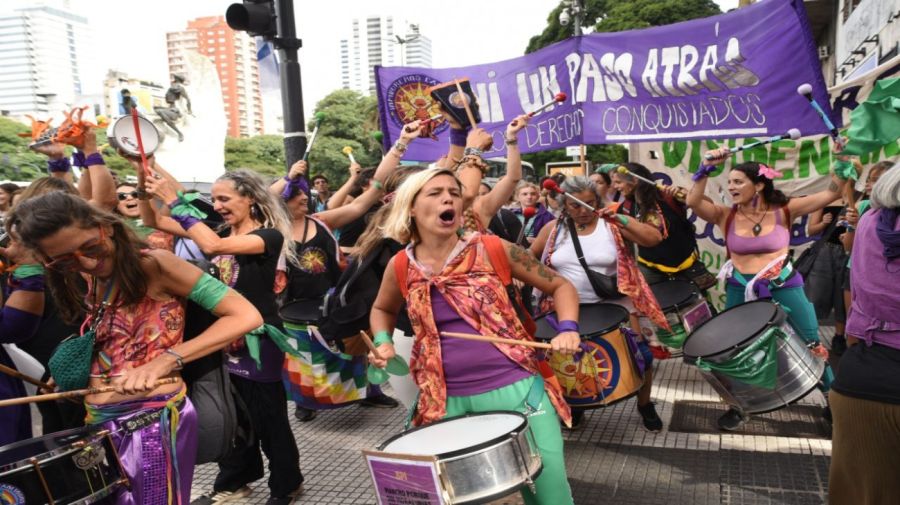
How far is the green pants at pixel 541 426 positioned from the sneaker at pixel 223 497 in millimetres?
1981

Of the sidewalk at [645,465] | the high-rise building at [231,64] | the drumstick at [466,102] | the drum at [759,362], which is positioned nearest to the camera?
the drum at [759,362]

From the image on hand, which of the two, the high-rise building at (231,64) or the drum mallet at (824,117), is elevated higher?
the high-rise building at (231,64)

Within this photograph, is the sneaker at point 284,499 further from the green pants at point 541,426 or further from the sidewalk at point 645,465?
the green pants at point 541,426

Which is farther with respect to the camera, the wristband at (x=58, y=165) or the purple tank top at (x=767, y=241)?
the wristband at (x=58, y=165)

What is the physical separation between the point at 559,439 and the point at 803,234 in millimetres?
5925

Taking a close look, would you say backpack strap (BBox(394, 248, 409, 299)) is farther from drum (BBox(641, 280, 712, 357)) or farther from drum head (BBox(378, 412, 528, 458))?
drum (BBox(641, 280, 712, 357))

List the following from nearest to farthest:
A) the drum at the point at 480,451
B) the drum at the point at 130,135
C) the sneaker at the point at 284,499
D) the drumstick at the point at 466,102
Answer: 1. the drum at the point at 480,451
2. the drum at the point at 130,135
3. the sneaker at the point at 284,499
4. the drumstick at the point at 466,102

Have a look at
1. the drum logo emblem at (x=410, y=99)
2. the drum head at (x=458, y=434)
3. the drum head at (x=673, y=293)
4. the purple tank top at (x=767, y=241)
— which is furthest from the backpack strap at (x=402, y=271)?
the drum logo emblem at (x=410, y=99)

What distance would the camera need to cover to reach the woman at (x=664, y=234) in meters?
5.44

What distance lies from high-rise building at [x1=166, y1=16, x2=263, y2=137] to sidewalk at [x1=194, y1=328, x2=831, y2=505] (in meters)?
144

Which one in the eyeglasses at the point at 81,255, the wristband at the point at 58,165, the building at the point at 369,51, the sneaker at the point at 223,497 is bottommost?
the sneaker at the point at 223,497

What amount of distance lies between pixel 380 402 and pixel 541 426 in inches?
130

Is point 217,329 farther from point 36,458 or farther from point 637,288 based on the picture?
point 637,288

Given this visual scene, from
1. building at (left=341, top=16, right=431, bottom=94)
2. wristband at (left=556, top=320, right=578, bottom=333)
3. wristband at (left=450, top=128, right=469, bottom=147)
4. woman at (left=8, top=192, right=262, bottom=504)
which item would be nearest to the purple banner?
wristband at (left=450, top=128, right=469, bottom=147)
